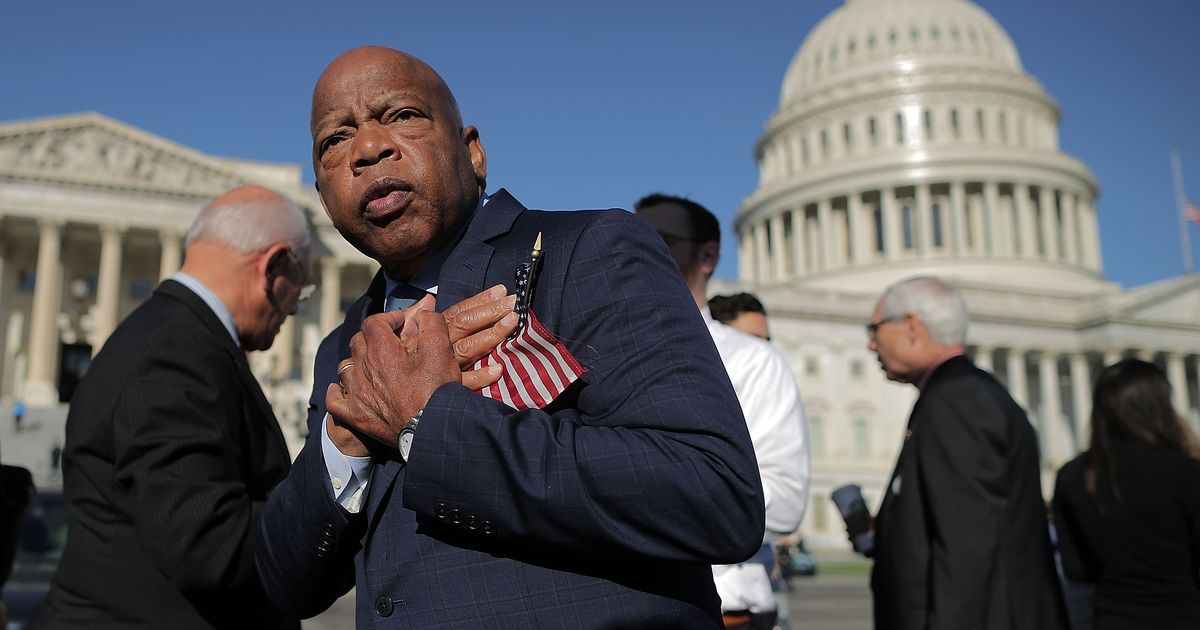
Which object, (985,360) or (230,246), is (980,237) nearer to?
(985,360)

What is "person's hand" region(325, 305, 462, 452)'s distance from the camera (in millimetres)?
2041

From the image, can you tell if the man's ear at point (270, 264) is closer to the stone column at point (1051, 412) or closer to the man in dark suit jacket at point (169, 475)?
the man in dark suit jacket at point (169, 475)

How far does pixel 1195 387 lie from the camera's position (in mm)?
71500

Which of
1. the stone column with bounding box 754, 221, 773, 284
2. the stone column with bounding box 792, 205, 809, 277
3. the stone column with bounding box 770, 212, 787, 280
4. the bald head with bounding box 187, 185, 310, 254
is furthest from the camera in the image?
the stone column with bounding box 754, 221, 773, 284

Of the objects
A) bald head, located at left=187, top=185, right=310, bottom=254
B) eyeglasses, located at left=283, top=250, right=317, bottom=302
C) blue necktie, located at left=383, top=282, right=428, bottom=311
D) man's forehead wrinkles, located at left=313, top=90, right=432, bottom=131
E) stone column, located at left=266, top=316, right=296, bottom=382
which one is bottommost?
blue necktie, located at left=383, top=282, right=428, bottom=311

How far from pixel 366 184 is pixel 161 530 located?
1411 millimetres

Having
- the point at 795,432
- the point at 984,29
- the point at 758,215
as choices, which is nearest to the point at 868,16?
the point at 984,29

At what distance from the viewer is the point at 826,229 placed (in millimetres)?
76375

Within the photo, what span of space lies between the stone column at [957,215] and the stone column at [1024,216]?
3935mm

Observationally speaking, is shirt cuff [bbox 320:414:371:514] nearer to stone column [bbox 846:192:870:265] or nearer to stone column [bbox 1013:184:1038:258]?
stone column [bbox 846:192:870:265]

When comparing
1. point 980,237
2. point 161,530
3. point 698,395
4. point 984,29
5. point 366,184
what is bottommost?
point 161,530

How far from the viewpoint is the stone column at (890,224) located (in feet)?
241

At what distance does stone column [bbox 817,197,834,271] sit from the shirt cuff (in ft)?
247

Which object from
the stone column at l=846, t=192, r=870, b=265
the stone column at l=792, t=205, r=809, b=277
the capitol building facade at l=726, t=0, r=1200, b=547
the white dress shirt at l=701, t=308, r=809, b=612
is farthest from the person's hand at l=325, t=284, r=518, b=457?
the stone column at l=792, t=205, r=809, b=277
